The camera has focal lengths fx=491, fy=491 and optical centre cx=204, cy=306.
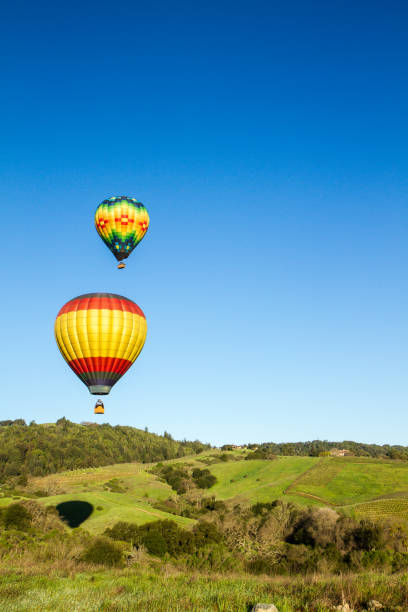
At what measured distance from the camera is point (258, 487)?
112 m

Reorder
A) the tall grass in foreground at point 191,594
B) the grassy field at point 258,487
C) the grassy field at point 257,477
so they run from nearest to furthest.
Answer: the tall grass in foreground at point 191,594 → the grassy field at point 258,487 → the grassy field at point 257,477

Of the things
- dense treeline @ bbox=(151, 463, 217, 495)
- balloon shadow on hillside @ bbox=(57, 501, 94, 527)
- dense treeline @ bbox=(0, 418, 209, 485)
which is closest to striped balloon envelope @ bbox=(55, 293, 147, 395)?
balloon shadow on hillside @ bbox=(57, 501, 94, 527)

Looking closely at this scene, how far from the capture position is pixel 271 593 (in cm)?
1329

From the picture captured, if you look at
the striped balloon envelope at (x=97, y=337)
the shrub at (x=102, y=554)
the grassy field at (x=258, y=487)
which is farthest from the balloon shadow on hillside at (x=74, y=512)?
the striped balloon envelope at (x=97, y=337)

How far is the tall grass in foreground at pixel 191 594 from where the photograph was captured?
1198 cm

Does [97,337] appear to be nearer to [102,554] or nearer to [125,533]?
[102,554]

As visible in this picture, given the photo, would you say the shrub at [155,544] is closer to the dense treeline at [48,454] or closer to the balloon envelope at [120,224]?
the balloon envelope at [120,224]

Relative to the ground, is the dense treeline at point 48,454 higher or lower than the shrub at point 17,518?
higher

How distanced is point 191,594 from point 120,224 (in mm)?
40556

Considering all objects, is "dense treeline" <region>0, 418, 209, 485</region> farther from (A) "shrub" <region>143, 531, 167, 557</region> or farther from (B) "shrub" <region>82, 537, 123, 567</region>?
(B) "shrub" <region>82, 537, 123, 567</region>

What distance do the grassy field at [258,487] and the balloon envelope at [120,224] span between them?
142 feet

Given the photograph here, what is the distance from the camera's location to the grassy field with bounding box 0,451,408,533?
3073 inches

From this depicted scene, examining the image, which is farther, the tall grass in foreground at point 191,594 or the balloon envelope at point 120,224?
the balloon envelope at point 120,224

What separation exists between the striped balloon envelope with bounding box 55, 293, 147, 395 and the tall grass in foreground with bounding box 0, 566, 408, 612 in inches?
828
